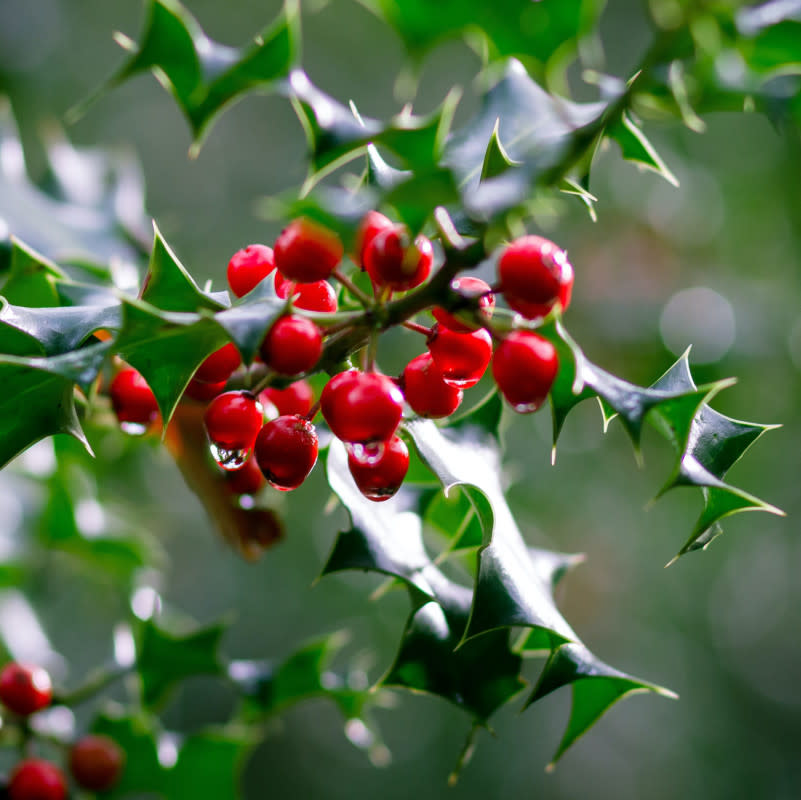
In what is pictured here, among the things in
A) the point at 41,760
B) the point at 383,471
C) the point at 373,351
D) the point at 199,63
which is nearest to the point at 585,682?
the point at 383,471

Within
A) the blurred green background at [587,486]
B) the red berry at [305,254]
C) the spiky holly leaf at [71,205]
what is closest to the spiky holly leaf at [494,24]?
the red berry at [305,254]

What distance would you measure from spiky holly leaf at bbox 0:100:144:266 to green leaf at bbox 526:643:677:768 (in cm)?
110

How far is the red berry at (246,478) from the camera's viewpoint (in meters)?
1.19

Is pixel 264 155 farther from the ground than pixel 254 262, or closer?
closer

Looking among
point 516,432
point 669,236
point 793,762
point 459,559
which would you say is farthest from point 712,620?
point 459,559

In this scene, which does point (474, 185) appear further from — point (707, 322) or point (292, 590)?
point (292, 590)

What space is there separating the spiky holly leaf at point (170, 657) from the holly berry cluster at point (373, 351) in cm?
60

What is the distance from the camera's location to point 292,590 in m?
4.91

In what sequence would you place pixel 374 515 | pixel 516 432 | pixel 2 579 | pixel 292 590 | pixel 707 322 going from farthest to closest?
pixel 292 590 → pixel 516 432 → pixel 707 322 → pixel 2 579 → pixel 374 515

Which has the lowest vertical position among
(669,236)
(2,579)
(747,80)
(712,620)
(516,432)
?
(712,620)

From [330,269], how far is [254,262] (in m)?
0.17

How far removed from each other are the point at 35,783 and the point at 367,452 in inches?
37.6

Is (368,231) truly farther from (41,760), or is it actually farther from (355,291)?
(41,760)

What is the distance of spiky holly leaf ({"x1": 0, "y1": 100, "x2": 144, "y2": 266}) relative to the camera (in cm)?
160
